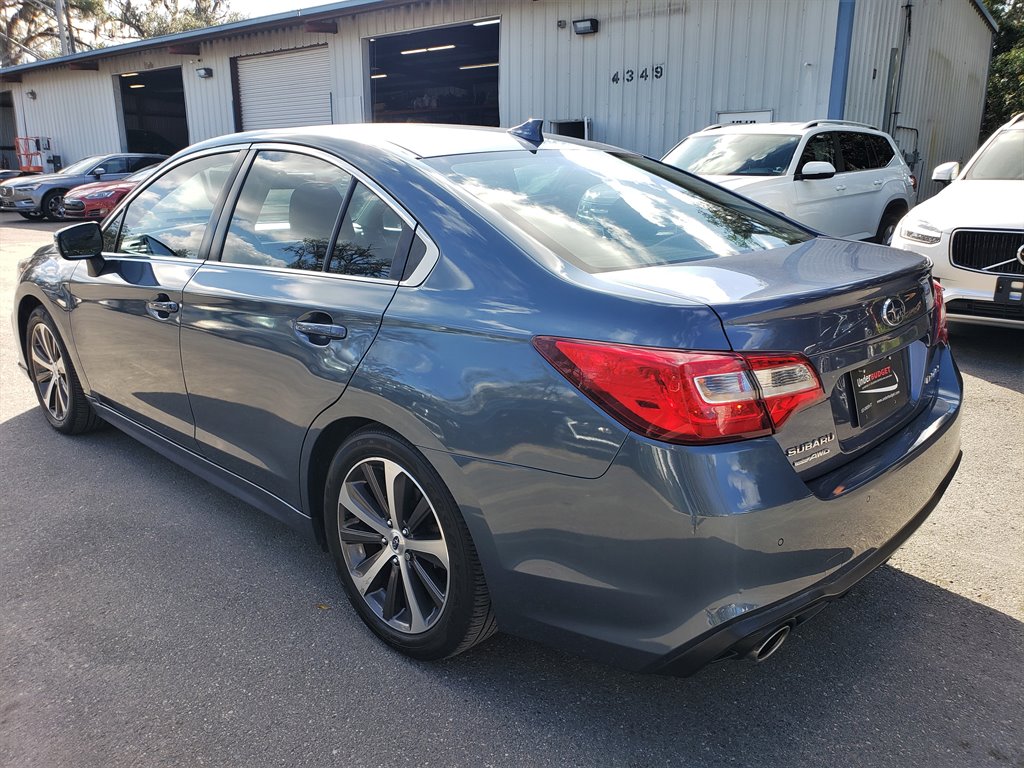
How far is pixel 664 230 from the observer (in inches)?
104

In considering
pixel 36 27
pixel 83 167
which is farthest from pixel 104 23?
pixel 83 167

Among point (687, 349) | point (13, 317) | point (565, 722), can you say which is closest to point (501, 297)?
point (687, 349)

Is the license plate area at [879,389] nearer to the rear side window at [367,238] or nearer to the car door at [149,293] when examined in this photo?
the rear side window at [367,238]

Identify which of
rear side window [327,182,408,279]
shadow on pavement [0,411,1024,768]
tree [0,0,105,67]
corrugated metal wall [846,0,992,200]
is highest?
tree [0,0,105,67]

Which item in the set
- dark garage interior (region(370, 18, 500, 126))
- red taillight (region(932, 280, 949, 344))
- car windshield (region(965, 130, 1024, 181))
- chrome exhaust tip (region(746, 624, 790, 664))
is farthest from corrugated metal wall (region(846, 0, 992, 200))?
chrome exhaust tip (region(746, 624, 790, 664))

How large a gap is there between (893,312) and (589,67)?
1268 centimetres

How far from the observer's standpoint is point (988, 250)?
579cm

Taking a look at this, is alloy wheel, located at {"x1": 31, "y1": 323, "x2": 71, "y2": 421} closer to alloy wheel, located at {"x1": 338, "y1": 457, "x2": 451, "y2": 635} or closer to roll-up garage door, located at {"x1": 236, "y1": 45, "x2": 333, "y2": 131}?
alloy wheel, located at {"x1": 338, "y1": 457, "x2": 451, "y2": 635}

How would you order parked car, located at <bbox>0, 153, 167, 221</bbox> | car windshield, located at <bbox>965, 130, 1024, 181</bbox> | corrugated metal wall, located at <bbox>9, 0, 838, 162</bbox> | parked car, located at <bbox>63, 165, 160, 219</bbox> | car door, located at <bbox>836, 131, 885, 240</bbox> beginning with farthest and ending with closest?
parked car, located at <bbox>0, 153, 167, 221</bbox> → parked car, located at <bbox>63, 165, 160, 219</bbox> → corrugated metal wall, located at <bbox>9, 0, 838, 162</bbox> → car door, located at <bbox>836, 131, 885, 240</bbox> → car windshield, located at <bbox>965, 130, 1024, 181</bbox>

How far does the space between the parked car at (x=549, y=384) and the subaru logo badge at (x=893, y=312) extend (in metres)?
0.01

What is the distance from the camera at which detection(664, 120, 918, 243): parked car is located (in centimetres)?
830

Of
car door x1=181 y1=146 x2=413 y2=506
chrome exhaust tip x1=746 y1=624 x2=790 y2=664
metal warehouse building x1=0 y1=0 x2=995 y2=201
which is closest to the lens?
chrome exhaust tip x1=746 y1=624 x2=790 y2=664

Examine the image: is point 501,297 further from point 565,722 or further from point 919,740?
point 919,740

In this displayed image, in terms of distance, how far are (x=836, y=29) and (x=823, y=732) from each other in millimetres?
11372
